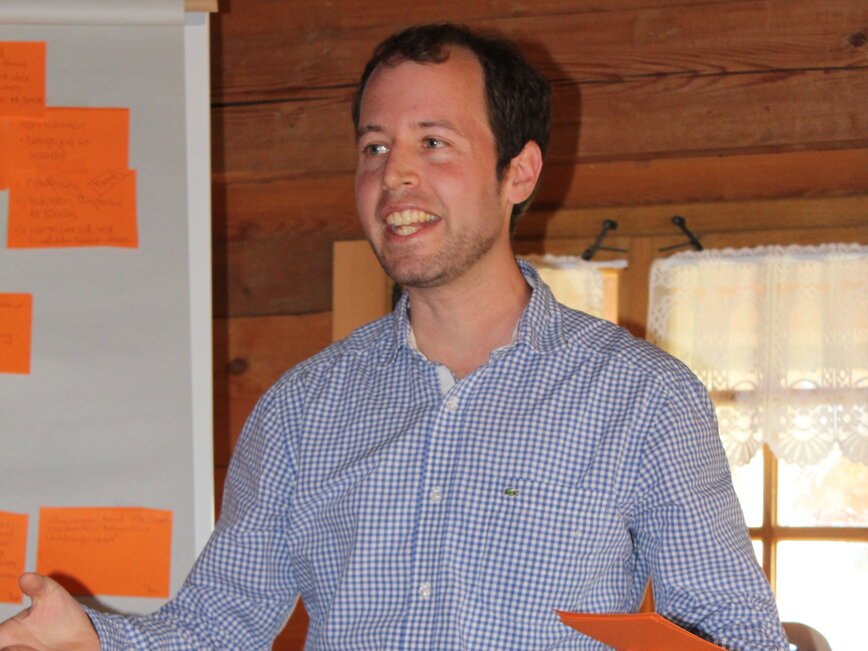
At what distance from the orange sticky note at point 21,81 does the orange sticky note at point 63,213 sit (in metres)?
0.11

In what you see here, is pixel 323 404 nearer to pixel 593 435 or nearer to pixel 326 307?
pixel 593 435

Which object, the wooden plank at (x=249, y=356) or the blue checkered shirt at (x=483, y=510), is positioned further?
the wooden plank at (x=249, y=356)

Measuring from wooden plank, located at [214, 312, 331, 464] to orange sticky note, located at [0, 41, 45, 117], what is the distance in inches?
39.1

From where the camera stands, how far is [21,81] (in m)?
1.96

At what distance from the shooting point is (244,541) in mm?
1442

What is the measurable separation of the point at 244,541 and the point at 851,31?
198cm

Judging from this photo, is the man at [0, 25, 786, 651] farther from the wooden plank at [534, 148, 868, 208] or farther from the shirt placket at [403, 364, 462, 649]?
the wooden plank at [534, 148, 868, 208]

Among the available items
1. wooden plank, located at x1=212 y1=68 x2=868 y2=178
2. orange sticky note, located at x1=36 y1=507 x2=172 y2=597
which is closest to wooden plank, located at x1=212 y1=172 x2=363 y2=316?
wooden plank, located at x1=212 y1=68 x2=868 y2=178

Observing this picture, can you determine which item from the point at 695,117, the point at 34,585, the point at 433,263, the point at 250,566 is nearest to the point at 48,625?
the point at 34,585

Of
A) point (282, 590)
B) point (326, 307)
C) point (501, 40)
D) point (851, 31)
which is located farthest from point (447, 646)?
point (851, 31)

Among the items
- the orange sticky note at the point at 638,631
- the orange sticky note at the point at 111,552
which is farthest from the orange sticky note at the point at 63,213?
the orange sticky note at the point at 638,631

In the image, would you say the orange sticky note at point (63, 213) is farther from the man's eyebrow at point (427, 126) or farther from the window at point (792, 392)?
the window at point (792, 392)

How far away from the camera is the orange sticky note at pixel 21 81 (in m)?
1.96

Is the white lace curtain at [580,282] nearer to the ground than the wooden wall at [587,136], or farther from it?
nearer to the ground
